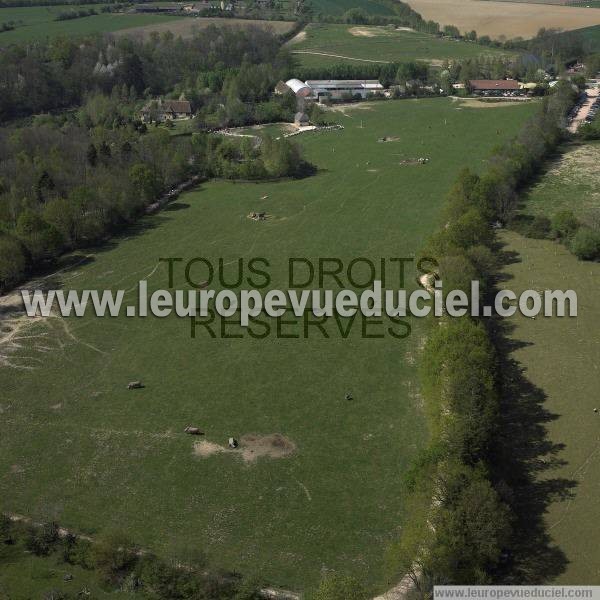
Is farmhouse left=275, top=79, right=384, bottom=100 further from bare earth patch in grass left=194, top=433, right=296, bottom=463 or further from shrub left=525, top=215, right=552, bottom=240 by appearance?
bare earth patch in grass left=194, top=433, right=296, bottom=463

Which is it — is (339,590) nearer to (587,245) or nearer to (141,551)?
(141,551)

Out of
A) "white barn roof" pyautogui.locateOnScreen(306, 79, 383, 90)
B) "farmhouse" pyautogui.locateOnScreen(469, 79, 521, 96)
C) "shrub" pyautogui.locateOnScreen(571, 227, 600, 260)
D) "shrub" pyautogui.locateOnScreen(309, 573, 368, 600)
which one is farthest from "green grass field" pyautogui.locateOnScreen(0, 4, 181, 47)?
"shrub" pyautogui.locateOnScreen(309, 573, 368, 600)

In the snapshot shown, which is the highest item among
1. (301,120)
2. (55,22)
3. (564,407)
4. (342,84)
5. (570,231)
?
(55,22)

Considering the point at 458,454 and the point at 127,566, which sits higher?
the point at 458,454

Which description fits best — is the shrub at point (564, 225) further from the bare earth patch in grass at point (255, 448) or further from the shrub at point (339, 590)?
the shrub at point (339, 590)

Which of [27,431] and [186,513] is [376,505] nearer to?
[186,513]

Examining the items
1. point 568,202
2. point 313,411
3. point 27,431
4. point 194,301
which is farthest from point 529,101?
point 27,431

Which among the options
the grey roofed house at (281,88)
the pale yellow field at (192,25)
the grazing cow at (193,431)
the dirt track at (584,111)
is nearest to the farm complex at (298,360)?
the dirt track at (584,111)

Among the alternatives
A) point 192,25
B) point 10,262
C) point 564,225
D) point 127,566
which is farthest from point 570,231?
point 192,25
